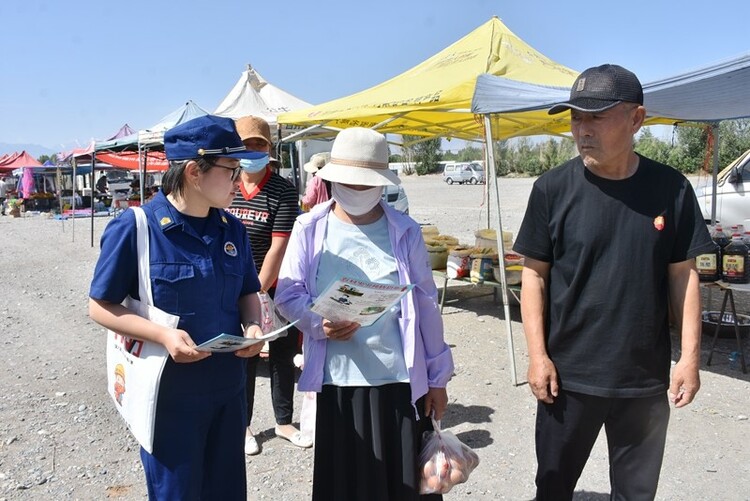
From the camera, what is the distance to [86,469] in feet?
11.3

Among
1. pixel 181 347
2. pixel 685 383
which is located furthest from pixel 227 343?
pixel 685 383

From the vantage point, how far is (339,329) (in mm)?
2000

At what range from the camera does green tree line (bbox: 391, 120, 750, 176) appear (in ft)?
35.1

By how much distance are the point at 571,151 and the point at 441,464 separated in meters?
32.6

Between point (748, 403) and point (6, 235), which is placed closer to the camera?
point (748, 403)

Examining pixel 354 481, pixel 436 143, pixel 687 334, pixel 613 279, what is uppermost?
pixel 436 143

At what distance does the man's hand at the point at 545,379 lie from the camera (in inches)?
84.3

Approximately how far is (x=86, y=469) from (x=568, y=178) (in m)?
3.30

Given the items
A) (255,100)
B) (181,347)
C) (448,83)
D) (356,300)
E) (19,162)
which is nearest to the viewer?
(181,347)

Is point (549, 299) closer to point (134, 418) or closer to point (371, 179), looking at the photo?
point (371, 179)

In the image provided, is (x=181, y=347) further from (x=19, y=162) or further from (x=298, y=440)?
(x=19, y=162)

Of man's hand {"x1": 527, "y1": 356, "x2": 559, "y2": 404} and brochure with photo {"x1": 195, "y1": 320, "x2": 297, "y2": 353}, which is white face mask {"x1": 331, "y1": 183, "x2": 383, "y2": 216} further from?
man's hand {"x1": 527, "y1": 356, "x2": 559, "y2": 404}

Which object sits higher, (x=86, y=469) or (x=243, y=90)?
(x=243, y=90)

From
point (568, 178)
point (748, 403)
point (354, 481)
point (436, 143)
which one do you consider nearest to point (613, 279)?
point (568, 178)
